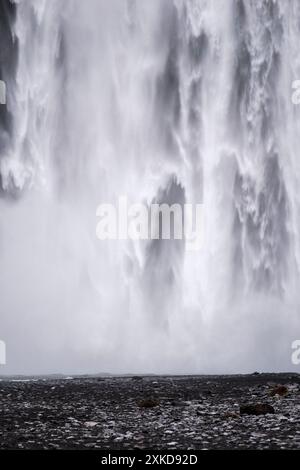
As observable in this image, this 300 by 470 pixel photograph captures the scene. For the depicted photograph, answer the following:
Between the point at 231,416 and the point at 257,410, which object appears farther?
the point at 257,410

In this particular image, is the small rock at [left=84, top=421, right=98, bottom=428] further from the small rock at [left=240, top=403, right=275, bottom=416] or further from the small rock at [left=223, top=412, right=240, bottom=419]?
the small rock at [left=240, top=403, right=275, bottom=416]

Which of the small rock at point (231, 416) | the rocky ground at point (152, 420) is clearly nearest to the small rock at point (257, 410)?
the rocky ground at point (152, 420)

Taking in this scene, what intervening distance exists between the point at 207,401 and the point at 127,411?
5367 mm

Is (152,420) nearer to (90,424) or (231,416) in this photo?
(90,424)

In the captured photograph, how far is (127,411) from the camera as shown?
89.0 feet

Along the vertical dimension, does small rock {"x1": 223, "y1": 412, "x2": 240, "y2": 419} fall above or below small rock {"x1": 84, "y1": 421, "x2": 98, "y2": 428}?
above

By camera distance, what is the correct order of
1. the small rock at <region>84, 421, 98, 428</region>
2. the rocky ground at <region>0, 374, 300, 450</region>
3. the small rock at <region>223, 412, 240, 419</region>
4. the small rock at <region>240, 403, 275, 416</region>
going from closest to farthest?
the rocky ground at <region>0, 374, 300, 450</region> < the small rock at <region>84, 421, 98, 428</region> < the small rock at <region>223, 412, 240, 419</region> < the small rock at <region>240, 403, 275, 416</region>

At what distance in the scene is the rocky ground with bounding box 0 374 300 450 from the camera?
18.8m

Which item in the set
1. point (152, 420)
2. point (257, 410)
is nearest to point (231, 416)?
point (257, 410)

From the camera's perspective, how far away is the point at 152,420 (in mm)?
23906

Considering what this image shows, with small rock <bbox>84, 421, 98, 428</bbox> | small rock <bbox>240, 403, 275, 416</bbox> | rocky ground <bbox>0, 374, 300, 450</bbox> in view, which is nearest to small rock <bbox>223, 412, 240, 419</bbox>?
rocky ground <bbox>0, 374, 300, 450</bbox>
